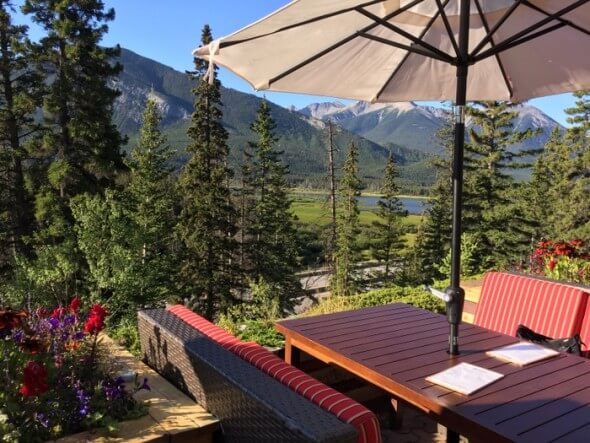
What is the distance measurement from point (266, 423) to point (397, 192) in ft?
101

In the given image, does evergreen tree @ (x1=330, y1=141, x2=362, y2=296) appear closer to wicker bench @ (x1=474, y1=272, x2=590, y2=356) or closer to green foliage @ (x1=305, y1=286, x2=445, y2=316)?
green foliage @ (x1=305, y1=286, x2=445, y2=316)

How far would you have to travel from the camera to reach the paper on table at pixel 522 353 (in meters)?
2.29

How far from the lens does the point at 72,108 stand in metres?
15.7

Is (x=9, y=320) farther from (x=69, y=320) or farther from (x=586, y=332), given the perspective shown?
(x=586, y=332)

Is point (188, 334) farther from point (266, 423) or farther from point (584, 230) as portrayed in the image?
point (584, 230)

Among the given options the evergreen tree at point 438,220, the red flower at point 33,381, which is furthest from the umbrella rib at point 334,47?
the evergreen tree at point 438,220

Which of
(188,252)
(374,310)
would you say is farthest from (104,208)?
(188,252)

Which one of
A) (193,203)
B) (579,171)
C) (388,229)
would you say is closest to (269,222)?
(193,203)

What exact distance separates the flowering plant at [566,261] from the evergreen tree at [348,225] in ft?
80.0

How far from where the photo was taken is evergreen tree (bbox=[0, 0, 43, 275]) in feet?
50.5

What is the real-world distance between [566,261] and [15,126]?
16611 mm

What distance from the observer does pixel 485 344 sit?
254 centimetres

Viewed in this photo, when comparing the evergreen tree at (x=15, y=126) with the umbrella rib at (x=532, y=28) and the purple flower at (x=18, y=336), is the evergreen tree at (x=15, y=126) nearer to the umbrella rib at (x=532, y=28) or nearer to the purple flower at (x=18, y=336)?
the purple flower at (x=18, y=336)

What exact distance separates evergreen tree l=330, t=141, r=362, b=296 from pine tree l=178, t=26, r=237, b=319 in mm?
9528
